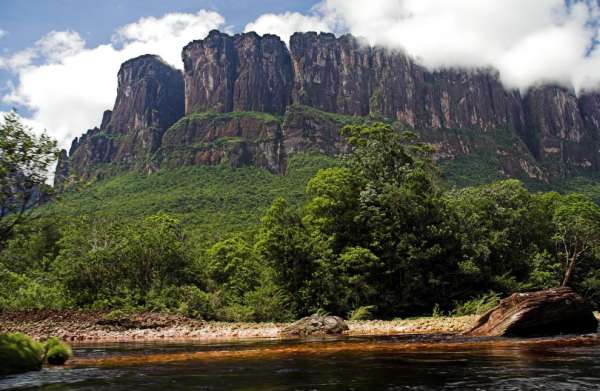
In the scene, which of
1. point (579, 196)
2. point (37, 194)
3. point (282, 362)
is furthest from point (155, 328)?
point (579, 196)

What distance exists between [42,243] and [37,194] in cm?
4871

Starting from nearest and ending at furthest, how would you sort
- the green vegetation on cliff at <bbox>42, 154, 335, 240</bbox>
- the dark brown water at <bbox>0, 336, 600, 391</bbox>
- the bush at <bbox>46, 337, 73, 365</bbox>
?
1. the dark brown water at <bbox>0, 336, 600, 391</bbox>
2. the bush at <bbox>46, 337, 73, 365</bbox>
3. the green vegetation on cliff at <bbox>42, 154, 335, 240</bbox>

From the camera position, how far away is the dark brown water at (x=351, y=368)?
1023 cm

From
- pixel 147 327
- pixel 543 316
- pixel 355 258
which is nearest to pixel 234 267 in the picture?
pixel 355 258

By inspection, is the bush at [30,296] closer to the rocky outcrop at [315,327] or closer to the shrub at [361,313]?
the rocky outcrop at [315,327]

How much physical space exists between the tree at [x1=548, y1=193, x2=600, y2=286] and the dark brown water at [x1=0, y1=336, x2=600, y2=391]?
2588cm

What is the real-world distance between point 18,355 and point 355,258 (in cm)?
2399

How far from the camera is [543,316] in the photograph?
19469mm

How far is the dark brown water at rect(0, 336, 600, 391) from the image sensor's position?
1023cm

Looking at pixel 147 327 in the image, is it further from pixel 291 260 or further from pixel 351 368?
pixel 351 368

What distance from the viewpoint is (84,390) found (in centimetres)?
1062

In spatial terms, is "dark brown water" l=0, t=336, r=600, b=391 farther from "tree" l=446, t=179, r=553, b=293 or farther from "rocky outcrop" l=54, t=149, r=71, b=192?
"tree" l=446, t=179, r=553, b=293

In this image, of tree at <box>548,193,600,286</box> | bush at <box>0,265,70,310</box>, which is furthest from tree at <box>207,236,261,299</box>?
tree at <box>548,193,600,286</box>

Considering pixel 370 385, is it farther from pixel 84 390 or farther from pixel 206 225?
pixel 206 225
